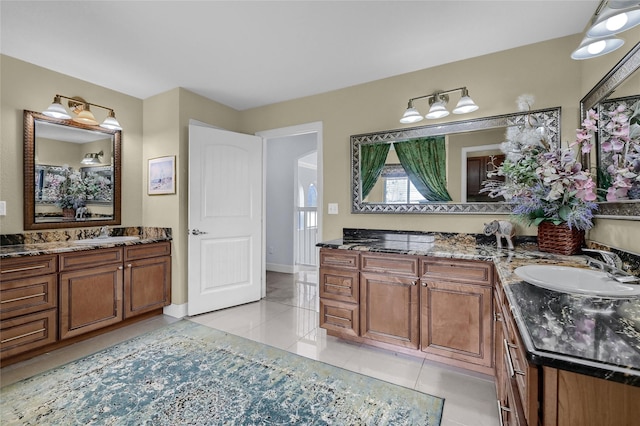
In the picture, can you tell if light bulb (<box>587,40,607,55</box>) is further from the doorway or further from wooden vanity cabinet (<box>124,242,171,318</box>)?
the doorway

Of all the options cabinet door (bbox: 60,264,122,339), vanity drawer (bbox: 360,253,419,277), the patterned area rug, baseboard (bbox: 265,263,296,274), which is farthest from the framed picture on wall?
baseboard (bbox: 265,263,296,274)

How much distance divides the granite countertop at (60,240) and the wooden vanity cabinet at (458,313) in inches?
109

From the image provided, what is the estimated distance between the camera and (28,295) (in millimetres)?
2195

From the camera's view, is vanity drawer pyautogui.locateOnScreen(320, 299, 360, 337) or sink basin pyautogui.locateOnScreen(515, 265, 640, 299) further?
vanity drawer pyautogui.locateOnScreen(320, 299, 360, 337)

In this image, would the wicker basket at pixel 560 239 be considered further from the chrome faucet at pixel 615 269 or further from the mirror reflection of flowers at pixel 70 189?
the mirror reflection of flowers at pixel 70 189

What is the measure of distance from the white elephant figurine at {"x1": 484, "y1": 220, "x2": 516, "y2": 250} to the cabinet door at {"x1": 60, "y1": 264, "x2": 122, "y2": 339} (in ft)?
10.9

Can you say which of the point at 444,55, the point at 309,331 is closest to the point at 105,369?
the point at 309,331

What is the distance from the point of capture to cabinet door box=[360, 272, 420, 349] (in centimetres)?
216

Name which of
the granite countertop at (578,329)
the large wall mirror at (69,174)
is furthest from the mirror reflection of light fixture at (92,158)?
the granite countertop at (578,329)

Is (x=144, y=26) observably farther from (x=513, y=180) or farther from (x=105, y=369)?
(x=513, y=180)

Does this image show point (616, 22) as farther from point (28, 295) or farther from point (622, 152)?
point (28, 295)

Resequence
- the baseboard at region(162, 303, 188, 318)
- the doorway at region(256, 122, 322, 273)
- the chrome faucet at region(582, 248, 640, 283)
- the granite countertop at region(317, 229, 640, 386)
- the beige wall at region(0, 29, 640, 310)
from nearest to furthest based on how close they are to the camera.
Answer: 1. the granite countertop at region(317, 229, 640, 386)
2. the chrome faucet at region(582, 248, 640, 283)
3. the beige wall at region(0, 29, 640, 310)
4. the baseboard at region(162, 303, 188, 318)
5. the doorway at region(256, 122, 322, 273)

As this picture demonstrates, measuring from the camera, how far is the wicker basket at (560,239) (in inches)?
75.0

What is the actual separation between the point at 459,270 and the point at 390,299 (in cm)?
57
